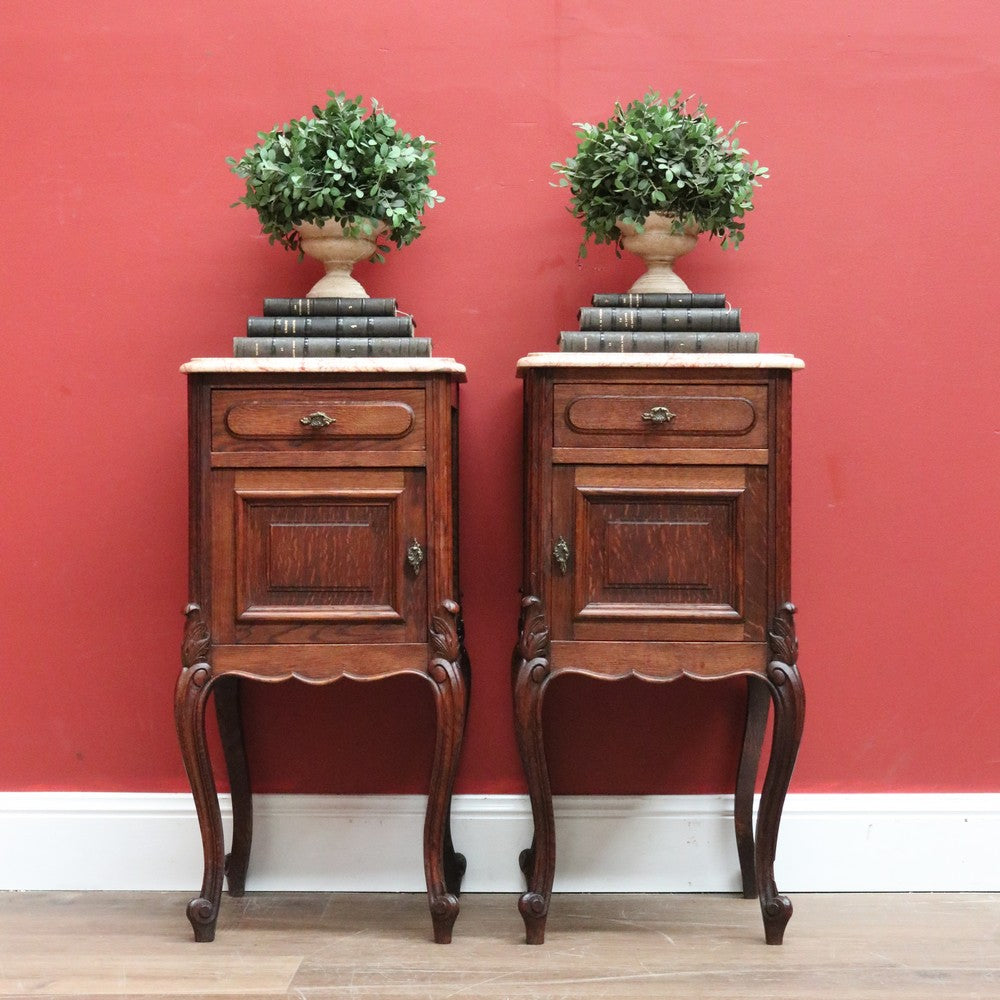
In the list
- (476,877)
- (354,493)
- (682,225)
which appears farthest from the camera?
(476,877)

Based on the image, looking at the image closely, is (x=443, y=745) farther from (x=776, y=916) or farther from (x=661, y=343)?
(x=661, y=343)

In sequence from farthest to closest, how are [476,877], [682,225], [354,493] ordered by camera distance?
[476,877]
[682,225]
[354,493]

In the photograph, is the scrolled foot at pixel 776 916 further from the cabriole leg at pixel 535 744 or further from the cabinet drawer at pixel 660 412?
the cabinet drawer at pixel 660 412

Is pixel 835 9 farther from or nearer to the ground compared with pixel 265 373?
farther from the ground

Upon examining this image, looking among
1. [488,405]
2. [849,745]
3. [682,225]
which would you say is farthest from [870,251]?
[849,745]

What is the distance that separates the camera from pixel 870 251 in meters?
2.33

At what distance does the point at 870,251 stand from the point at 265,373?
1.37m

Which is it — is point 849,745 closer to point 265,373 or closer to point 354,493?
point 354,493

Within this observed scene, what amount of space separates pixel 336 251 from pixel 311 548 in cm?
63

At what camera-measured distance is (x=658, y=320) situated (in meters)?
2.04

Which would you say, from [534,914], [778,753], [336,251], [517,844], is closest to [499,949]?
[534,914]

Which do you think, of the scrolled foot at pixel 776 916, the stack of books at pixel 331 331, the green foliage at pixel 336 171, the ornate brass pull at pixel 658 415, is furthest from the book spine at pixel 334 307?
the scrolled foot at pixel 776 916

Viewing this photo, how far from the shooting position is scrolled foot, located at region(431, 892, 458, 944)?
1.99 metres

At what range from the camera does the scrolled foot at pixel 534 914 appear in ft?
6.51
